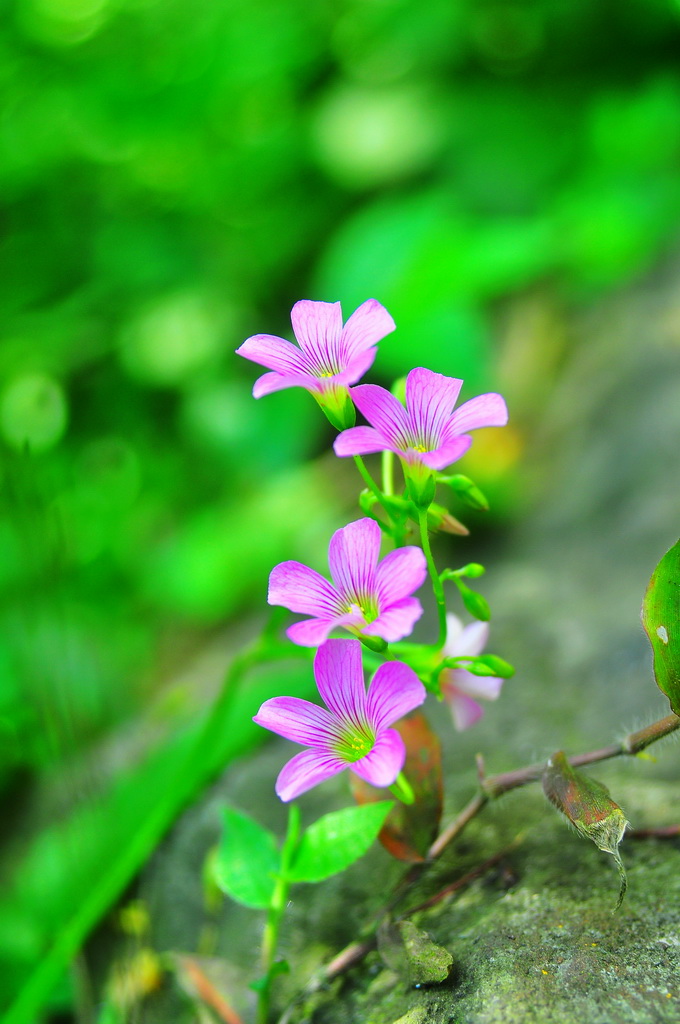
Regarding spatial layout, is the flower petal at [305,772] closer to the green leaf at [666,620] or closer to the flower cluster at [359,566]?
the flower cluster at [359,566]

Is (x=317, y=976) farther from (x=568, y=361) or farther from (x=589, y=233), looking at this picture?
(x=589, y=233)

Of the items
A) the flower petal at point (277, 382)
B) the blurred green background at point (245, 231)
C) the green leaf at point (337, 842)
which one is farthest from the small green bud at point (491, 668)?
the blurred green background at point (245, 231)

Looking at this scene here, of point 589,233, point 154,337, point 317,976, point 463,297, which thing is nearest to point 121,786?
point 317,976

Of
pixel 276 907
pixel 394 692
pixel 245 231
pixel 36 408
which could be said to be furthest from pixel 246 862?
pixel 245 231

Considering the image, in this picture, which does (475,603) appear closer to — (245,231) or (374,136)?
(245,231)

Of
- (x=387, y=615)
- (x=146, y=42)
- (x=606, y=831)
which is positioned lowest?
(x=606, y=831)

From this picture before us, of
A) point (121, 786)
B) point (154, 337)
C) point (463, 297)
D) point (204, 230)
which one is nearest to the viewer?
point (121, 786)
